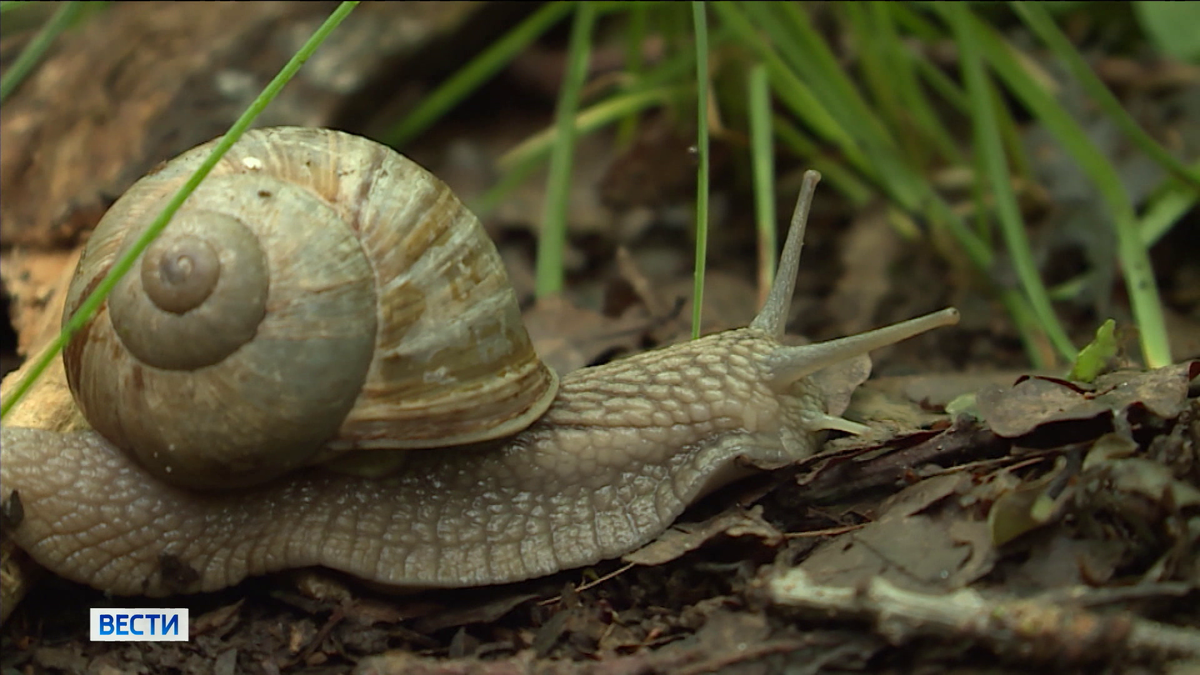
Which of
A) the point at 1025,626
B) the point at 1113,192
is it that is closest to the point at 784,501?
the point at 1025,626

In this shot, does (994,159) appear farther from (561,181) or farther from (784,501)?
(784,501)

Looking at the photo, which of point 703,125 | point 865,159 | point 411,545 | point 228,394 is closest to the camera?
point 228,394

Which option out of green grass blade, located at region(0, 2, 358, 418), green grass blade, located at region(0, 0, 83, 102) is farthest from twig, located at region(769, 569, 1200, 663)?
green grass blade, located at region(0, 0, 83, 102)

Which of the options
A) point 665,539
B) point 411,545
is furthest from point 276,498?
point 665,539

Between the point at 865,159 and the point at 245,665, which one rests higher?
the point at 865,159

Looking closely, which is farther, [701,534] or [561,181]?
[561,181]

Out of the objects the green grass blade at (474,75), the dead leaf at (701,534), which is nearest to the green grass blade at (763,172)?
the green grass blade at (474,75)

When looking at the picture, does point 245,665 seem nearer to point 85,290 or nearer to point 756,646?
point 85,290
